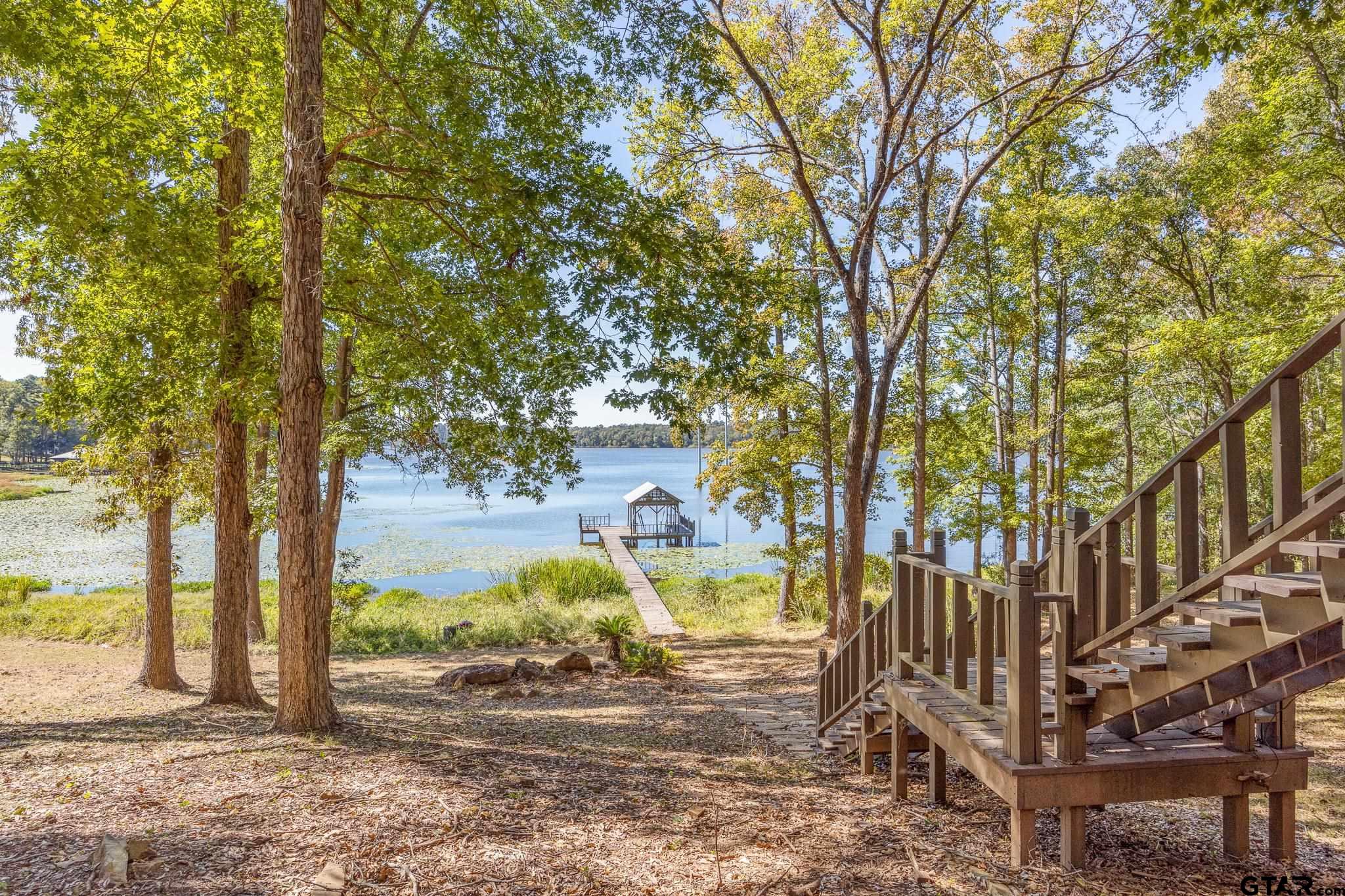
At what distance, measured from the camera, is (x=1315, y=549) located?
2.34m

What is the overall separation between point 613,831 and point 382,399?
6162 millimetres

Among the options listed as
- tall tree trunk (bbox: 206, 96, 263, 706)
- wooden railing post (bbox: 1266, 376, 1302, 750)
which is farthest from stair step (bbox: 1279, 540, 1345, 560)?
tall tree trunk (bbox: 206, 96, 263, 706)

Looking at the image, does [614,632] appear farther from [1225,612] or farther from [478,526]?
[478,526]

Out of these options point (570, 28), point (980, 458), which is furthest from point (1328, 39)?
point (570, 28)

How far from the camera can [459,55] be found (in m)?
6.25

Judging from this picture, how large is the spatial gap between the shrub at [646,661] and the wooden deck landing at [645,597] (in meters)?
2.78

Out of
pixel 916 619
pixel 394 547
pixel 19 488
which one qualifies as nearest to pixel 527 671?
pixel 916 619

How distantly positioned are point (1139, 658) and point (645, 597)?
14.3m

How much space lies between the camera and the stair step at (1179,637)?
9.31 feet

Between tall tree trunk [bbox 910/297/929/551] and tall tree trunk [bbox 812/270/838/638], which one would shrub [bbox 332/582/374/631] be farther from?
tall tree trunk [bbox 910/297/929/551]

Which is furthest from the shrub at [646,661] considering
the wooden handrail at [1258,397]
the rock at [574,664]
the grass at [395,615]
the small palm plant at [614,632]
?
the wooden handrail at [1258,397]

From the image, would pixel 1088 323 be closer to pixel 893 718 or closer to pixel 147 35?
pixel 893 718

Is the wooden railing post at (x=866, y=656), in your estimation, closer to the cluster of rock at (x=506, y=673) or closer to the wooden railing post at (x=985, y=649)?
the wooden railing post at (x=985, y=649)

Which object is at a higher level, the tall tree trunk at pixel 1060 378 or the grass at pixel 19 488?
the tall tree trunk at pixel 1060 378
